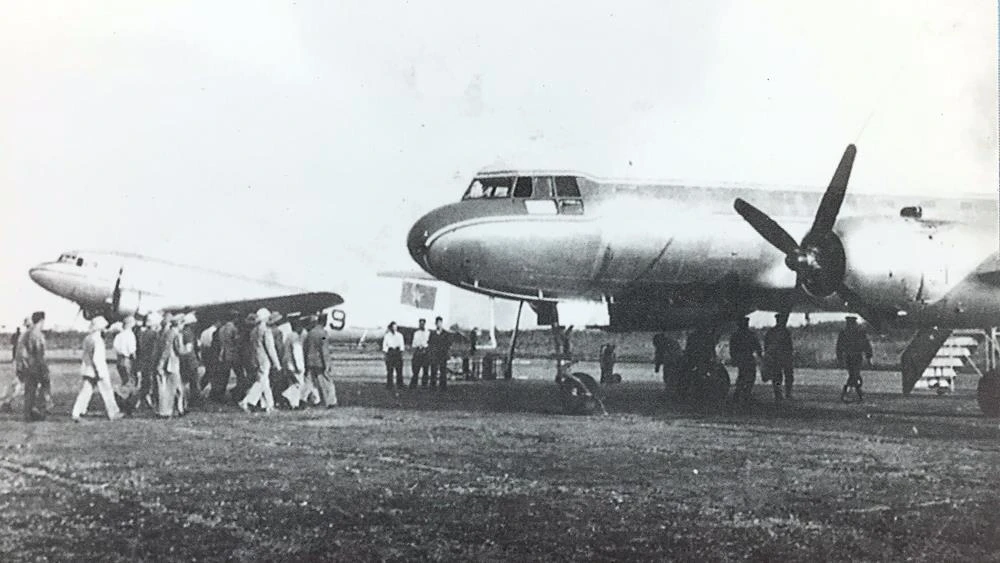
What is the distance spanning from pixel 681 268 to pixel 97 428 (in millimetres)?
8647

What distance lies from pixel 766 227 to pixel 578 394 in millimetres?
3709

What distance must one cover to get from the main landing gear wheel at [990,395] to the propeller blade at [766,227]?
3.77 m

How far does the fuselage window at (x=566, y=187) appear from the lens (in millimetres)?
12531

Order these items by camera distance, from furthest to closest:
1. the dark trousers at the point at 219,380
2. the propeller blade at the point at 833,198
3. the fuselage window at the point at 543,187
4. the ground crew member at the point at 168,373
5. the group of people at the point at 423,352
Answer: the group of people at the point at 423,352 < the dark trousers at the point at 219,380 < the ground crew member at the point at 168,373 < the fuselage window at the point at 543,187 < the propeller blade at the point at 833,198

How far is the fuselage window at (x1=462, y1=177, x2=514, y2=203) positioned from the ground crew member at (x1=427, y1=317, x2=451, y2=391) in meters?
6.61

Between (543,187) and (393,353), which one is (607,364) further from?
(543,187)

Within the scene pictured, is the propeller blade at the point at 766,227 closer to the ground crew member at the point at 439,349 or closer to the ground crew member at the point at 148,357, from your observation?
the ground crew member at the point at 439,349

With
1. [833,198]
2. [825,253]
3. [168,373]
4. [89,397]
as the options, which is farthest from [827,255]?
[89,397]

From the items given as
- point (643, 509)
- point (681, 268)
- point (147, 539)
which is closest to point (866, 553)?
point (643, 509)

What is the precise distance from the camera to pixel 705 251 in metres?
13.1

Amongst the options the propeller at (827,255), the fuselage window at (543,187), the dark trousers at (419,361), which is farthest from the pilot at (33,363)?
the propeller at (827,255)

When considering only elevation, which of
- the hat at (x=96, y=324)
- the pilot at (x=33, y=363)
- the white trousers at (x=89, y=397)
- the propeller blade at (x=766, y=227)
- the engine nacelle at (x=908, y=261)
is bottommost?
the white trousers at (x=89, y=397)

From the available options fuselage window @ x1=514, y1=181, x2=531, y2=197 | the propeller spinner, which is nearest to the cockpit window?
fuselage window @ x1=514, y1=181, x2=531, y2=197

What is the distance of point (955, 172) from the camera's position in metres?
11.8
